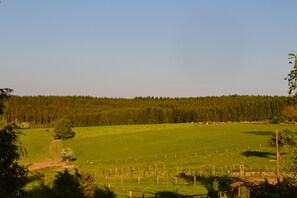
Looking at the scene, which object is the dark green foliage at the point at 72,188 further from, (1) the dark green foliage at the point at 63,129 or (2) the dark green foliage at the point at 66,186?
(1) the dark green foliage at the point at 63,129

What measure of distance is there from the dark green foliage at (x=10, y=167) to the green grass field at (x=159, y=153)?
26371 mm

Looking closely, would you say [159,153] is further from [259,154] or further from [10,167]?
[10,167]

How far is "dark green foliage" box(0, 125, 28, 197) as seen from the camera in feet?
56.1

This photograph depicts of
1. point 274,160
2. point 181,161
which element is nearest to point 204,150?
point 181,161

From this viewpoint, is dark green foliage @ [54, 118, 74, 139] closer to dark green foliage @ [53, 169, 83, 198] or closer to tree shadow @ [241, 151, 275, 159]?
tree shadow @ [241, 151, 275, 159]

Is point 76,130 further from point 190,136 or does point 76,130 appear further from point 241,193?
point 241,193

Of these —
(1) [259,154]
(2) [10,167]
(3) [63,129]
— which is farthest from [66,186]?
(3) [63,129]

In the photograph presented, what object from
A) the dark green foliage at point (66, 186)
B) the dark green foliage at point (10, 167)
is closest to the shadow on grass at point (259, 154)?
the dark green foliage at point (66, 186)

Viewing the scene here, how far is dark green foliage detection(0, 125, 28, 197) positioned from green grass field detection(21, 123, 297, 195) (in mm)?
26371

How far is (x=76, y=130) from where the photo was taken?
14138 centimetres

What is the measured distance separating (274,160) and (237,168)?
9927 millimetres

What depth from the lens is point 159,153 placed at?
93.3 m

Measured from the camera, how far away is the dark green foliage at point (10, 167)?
17.1 meters

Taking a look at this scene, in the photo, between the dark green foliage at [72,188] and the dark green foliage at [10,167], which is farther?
the dark green foliage at [72,188]
